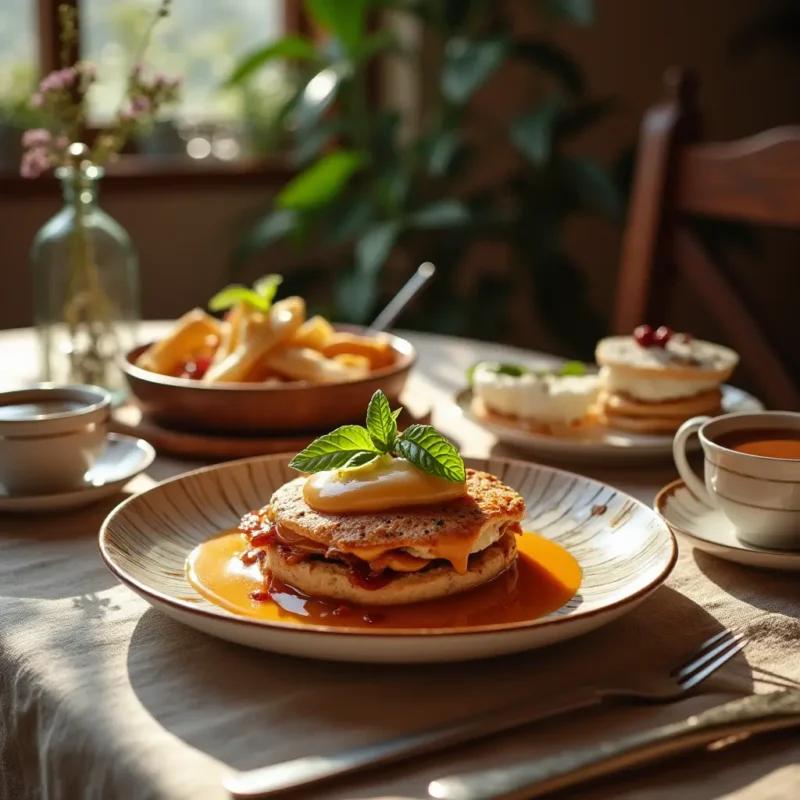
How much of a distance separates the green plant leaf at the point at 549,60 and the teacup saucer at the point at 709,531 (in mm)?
2509

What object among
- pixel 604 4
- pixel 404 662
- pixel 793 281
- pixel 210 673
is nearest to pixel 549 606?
pixel 404 662

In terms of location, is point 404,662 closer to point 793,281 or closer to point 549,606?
point 549,606

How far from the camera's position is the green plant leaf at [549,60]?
3408 mm

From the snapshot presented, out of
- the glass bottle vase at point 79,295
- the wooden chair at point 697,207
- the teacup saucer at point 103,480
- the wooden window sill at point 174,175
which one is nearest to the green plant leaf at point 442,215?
the wooden window sill at point 174,175

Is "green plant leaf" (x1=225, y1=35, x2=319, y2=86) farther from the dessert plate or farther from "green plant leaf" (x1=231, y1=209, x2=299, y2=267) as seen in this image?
the dessert plate

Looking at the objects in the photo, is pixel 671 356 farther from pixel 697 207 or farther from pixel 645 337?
pixel 697 207

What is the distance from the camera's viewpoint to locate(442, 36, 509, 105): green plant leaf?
3209 millimetres

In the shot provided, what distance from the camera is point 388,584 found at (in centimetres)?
86

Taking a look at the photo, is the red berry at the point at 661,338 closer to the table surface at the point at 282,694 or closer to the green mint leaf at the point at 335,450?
the table surface at the point at 282,694

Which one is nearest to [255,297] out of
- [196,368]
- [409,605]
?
[196,368]

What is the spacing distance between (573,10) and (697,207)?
1492 millimetres

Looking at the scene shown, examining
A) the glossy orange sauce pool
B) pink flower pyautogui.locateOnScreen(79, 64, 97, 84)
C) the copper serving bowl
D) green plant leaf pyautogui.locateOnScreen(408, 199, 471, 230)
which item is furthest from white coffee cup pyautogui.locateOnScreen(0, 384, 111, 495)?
green plant leaf pyautogui.locateOnScreen(408, 199, 471, 230)

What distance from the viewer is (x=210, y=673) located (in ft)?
2.66

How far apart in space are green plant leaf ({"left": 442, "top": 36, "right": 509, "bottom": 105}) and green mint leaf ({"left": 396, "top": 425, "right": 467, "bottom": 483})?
8.08 feet
